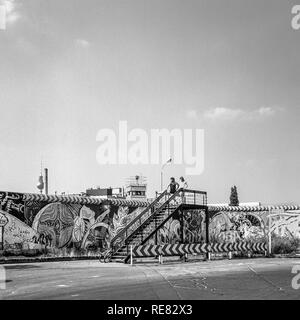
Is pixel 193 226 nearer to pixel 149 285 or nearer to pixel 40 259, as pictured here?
pixel 40 259

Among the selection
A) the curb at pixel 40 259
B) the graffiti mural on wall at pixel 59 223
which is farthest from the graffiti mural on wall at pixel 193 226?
the curb at pixel 40 259

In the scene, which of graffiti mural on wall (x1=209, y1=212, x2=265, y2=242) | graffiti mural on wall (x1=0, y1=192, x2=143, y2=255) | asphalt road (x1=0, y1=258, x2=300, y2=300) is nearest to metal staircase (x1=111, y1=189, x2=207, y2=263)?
graffiti mural on wall (x1=0, y1=192, x2=143, y2=255)

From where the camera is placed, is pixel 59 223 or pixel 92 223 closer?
pixel 59 223

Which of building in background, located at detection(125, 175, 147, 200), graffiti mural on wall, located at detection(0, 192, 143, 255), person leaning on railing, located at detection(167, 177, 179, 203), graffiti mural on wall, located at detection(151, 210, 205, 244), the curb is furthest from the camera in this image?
building in background, located at detection(125, 175, 147, 200)

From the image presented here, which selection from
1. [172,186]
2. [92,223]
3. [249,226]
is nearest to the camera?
[172,186]

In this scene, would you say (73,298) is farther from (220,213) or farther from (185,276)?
(220,213)

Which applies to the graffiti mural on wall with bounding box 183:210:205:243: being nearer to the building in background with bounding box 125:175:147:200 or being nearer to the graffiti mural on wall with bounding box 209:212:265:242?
the graffiti mural on wall with bounding box 209:212:265:242

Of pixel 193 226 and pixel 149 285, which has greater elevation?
pixel 193 226

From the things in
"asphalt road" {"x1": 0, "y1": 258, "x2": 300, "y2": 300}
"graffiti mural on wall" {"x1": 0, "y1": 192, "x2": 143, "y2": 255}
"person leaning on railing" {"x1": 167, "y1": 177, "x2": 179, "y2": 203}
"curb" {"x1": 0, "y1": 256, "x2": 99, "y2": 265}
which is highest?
"person leaning on railing" {"x1": 167, "y1": 177, "x2": 179, "y2": 203}

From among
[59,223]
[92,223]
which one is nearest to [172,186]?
[92,223]

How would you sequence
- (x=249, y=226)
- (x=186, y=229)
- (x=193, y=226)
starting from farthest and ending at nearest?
(x=249, y=226) < (x=193, y=226) < (x=186, y=229)
